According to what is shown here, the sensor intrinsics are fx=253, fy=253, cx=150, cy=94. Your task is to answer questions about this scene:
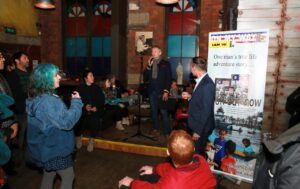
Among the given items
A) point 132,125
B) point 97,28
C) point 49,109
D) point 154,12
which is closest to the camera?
point 49,109

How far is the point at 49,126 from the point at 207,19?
19.9 ft

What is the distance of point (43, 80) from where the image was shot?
2.38 meters

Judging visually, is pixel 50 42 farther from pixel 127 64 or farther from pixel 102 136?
pixel 102 136

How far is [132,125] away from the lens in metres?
6.68

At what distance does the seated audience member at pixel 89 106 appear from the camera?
521 centimetres

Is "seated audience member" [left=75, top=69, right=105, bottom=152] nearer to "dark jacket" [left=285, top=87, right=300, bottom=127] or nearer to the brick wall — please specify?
the brick wall

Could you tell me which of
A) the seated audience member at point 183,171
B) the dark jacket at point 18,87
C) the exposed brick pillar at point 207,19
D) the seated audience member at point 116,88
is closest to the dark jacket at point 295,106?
the seated audience member at point 183,171

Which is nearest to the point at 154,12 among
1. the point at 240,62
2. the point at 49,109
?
the point at 240,62

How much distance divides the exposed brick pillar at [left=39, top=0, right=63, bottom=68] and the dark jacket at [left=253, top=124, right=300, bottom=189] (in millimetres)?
8524

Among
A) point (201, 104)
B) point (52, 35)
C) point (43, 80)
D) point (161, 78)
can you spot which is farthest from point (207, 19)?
point (43, 80)

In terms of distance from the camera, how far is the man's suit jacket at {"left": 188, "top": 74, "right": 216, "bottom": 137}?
3.30 m

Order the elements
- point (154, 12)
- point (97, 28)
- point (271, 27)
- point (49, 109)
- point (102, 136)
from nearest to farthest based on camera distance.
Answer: point (49, 109) → point (271, 27) → point (102, 136) → point (154, 12) → point (97, 28)

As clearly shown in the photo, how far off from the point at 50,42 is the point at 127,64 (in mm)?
2868

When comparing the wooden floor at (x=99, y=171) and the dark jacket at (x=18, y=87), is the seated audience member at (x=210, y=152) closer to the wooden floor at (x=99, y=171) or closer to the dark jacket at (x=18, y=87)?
the wooden floor at (x=99, y=171)
